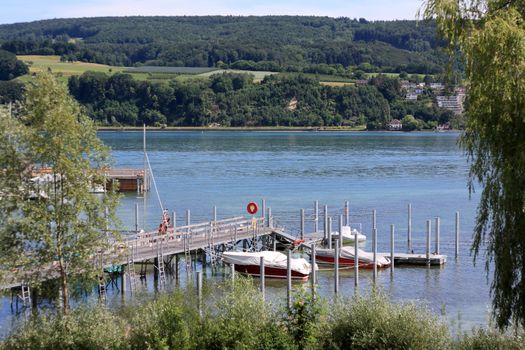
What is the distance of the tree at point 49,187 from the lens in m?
21.2

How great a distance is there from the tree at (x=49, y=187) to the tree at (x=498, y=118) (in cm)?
875

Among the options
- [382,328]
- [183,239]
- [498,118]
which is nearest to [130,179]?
[183,239]

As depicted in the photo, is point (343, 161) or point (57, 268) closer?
point (57, 268)

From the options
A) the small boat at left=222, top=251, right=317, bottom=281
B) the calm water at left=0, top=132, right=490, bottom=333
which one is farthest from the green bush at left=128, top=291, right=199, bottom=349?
the small boat at left=222, top=251, right=317, bottom=281

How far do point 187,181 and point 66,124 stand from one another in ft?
218

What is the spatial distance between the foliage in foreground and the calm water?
218cm

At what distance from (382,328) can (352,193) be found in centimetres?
5556

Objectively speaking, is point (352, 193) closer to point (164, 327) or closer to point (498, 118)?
point (164, 327)

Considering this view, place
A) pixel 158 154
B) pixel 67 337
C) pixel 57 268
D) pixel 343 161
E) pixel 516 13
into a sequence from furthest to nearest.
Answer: pixel 158 154 → pixel 343 161 → pixel 57 268 → pixel 67 337 → pixel 516 13

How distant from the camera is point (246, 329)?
68.3 ft

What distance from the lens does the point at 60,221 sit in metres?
21.6

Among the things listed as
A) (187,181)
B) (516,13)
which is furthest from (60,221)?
(187,181)

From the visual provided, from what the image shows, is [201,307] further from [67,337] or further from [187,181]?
[187,181]

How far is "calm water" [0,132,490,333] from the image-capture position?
3738 centimetres
